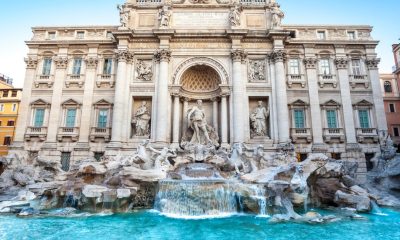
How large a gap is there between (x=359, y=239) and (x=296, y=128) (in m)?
12.5

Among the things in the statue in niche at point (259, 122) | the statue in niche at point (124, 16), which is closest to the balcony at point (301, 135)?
the statue in niche at point (259, 122)

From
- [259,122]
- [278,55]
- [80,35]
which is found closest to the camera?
[259,122]

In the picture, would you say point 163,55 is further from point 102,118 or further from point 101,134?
point 101,134

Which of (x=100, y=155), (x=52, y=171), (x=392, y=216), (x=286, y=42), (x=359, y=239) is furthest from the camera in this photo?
(x=286, y=42)

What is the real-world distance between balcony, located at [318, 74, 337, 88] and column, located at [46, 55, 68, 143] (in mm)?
21318

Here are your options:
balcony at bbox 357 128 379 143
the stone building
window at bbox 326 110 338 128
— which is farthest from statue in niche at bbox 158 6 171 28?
balcony at bbox 357 128 379 143

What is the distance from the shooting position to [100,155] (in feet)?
63.0

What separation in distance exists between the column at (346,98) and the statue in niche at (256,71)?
6.36 meters

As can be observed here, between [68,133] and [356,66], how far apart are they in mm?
24335

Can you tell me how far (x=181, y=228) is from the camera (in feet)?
27.8

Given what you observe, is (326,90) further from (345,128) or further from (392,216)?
(392,216)

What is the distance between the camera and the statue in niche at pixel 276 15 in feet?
65.7

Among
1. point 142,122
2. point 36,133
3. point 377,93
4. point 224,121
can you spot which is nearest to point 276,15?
point 224,121

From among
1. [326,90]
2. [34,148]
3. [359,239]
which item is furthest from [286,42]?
[34,148]
